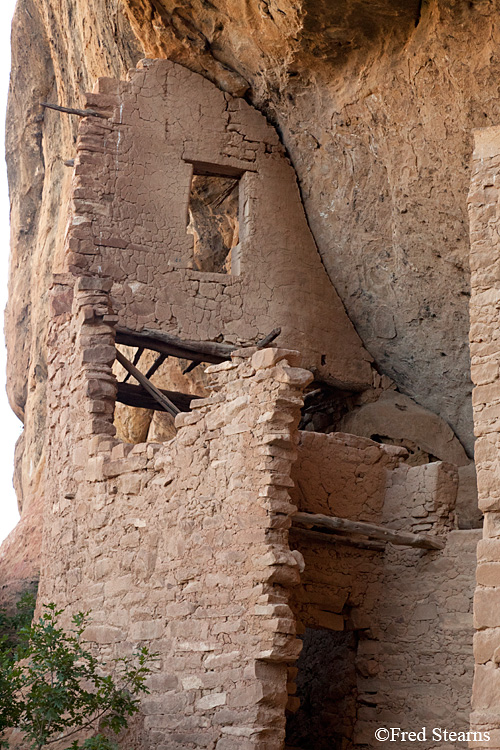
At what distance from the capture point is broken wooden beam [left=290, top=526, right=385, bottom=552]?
862cm

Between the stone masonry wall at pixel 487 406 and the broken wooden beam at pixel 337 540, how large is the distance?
2.83 metres

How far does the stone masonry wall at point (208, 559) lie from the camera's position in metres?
6.98

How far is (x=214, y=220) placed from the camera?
1337cm

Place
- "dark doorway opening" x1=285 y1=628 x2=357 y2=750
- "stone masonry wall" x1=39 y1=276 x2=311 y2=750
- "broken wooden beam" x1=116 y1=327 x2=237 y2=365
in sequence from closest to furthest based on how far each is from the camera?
"stone masonry wall" x1=39 y1=276 x2=311 y2=750 < "dark doorway opening" x1=285 y1=628 x2=357 y2=750 < "broken wooden beam" x1=116 y1=327 x2=237 y2=365

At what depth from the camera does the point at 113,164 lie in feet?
37.1

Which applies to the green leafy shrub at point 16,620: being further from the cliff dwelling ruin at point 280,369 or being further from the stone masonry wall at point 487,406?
the stone masonry wall at point 487,406

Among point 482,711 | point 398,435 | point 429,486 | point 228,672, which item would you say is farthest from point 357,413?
point 482,711

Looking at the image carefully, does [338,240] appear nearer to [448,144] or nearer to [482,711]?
[448,144]

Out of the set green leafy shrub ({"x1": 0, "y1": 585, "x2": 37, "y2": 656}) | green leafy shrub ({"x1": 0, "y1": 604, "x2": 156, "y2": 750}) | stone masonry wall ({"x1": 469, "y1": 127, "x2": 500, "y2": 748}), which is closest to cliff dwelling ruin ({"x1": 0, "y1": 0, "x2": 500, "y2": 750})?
stone masonry wall ({"x1": 469, "y1": 127, "x2": 500, "y2": 748})

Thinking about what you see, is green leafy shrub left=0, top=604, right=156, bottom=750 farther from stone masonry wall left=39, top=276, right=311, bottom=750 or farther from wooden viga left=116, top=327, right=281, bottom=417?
wooden viga left=116, top=327, right=281, bottom=417

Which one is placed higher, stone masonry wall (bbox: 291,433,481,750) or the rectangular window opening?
the rectangular window opening

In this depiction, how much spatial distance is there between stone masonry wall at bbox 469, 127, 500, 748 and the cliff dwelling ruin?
2 centimetres

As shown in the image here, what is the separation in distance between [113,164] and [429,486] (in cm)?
485

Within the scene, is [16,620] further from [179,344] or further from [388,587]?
[388,587]
